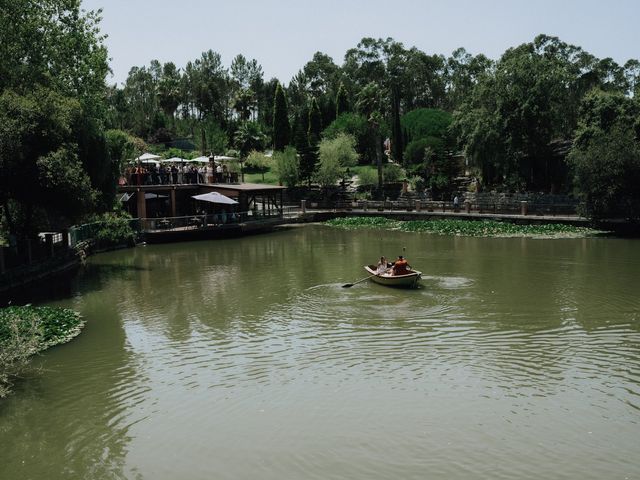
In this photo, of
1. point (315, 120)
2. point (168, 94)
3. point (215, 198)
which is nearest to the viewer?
point (215, 198)

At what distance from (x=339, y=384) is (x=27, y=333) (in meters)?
9.63

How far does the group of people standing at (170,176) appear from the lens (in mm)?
49469

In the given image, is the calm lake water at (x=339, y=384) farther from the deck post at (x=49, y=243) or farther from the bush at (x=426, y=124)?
the bush at (x=426, y=124)

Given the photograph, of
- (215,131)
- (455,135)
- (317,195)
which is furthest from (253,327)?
(215,131)

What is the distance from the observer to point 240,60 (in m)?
118

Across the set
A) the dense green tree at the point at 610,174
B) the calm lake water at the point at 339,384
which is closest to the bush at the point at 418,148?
the dense green tree at the point at 610,174

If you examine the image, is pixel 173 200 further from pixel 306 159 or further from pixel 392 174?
pixel 392 174

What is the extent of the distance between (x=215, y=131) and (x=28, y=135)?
62378 mm

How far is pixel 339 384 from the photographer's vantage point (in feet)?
53.5

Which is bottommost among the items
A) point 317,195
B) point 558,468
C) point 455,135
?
point 558,468

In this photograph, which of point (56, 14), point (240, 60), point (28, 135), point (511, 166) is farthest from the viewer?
point (240, 60)

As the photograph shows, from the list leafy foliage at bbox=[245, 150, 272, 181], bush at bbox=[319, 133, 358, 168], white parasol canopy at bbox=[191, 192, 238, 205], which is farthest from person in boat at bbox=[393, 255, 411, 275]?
leafy foliage at bbox=[245, 150, 272, 181]

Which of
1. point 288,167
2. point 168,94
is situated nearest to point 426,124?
point 288,167

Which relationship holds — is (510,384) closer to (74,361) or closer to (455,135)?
(74,361)
